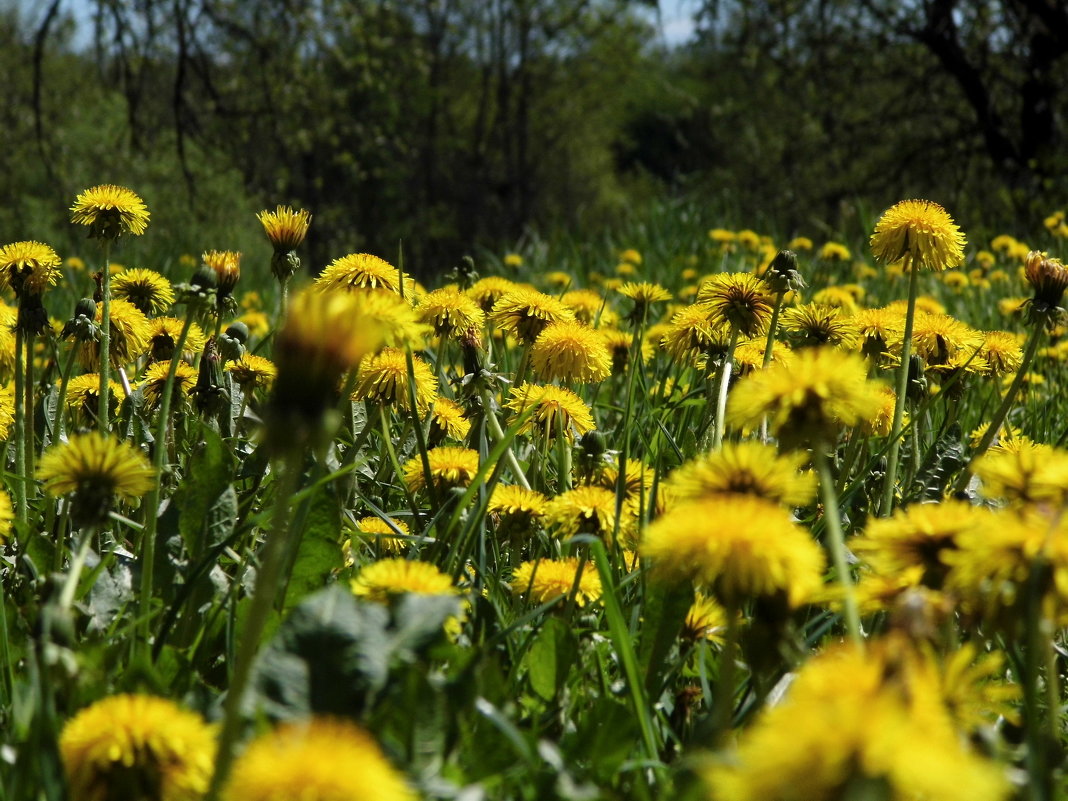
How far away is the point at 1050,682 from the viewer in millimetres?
923

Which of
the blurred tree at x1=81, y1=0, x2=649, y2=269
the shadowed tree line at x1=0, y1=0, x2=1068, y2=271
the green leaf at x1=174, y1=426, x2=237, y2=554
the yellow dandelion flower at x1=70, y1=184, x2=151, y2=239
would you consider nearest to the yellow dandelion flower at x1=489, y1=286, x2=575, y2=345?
the yellow dandelion flower at x1=70, y1=184, x2=151, y2=239

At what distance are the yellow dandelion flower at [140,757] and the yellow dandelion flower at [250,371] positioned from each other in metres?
1.28

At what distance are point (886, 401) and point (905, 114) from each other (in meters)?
9.45

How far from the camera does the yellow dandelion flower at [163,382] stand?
205cm

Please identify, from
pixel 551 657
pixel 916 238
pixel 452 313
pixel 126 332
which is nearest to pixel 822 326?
pixel 916 238

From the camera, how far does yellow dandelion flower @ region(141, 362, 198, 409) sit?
6.74ft

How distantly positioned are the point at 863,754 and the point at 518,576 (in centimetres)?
89

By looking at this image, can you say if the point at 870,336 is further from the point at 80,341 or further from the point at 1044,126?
the point at 1044,126

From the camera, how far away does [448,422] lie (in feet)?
6.62

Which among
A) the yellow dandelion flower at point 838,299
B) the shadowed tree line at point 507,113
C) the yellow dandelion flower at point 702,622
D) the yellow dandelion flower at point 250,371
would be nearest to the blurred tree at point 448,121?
the shadowed tree line at point 507,113

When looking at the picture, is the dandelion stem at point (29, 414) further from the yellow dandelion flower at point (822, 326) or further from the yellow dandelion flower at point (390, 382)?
the yellow dandelion flower at point (822, 326)

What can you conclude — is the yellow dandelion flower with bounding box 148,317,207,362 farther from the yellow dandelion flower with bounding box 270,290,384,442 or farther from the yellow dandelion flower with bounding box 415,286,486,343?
the yellow dandelion flower with bounding box 270,290,384,442

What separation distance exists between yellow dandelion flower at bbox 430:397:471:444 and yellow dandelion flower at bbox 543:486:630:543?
66 centimetres

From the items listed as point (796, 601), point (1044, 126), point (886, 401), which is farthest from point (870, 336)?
point (1044, 126)
